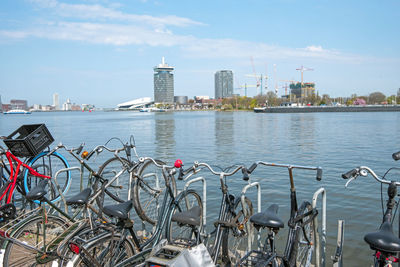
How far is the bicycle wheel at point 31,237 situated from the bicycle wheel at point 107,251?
29.0 inches

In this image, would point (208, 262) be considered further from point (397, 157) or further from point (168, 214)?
point (397, 157)

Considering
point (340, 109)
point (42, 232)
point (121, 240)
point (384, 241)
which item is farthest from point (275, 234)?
point (340, 109)

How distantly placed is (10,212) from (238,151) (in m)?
15.1

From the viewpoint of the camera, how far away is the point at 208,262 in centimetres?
270

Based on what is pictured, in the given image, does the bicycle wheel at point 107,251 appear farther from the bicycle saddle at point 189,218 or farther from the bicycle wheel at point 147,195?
the bicycle wheel at point 147,195

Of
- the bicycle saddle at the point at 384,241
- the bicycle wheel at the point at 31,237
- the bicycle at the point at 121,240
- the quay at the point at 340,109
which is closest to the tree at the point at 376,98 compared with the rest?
the quay at the point at 340,109

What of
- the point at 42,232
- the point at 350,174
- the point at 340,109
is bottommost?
the point at 42,232

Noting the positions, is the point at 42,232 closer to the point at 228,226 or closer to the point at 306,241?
the point at 228,226

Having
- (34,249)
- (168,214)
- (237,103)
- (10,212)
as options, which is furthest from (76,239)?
(237,103)

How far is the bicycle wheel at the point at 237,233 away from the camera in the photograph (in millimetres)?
3787

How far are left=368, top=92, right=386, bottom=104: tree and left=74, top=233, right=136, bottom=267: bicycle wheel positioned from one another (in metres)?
168

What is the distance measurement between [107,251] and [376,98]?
17036 centimetres

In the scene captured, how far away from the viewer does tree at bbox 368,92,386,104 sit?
150 metres

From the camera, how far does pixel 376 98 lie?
500 feet
